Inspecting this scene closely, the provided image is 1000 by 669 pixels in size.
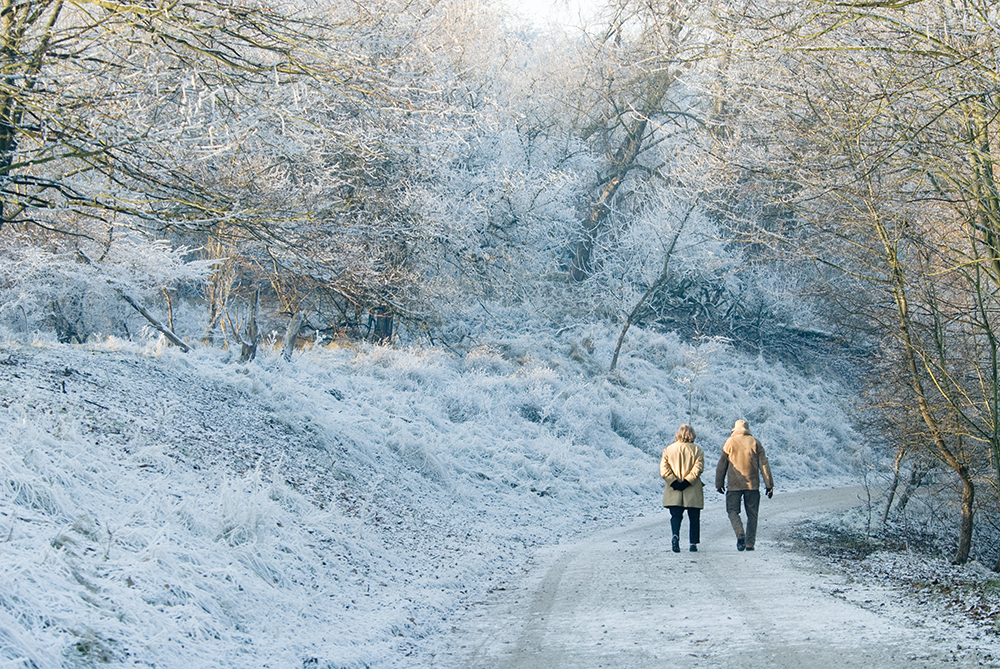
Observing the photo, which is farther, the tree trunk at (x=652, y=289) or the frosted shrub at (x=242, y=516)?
the tree trunk at (x=652, y=289)

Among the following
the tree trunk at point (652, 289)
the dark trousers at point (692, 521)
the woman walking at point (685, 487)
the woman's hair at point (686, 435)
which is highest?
the tree trunk at point (652, 289)

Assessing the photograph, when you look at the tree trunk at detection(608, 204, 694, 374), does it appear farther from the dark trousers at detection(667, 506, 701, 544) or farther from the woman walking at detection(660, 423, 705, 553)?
the dark trousers at detection(667, 506, 701, 544)

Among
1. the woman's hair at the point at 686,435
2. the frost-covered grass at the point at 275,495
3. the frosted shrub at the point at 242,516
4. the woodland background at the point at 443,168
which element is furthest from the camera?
the woman's hair at the point at 686,435

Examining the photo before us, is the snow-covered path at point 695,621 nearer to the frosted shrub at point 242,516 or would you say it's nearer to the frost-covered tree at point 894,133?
the frosted shrub at point 242,516

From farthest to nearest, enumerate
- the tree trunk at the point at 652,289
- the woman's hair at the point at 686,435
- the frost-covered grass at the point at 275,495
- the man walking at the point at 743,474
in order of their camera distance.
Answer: the tree trunk at the point at 652,289 < the woman's hair at the point at 686,435 < the man walking at the point at 743,474 < the frost-covered grass at the point at 275,495

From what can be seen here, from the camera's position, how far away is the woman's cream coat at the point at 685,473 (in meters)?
10.1

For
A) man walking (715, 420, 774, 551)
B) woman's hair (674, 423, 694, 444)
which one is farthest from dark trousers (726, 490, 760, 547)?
woman's hair (674, 423, 694, 444)

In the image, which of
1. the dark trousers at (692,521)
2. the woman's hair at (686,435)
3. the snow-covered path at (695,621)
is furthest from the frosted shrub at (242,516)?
the woman's hair at (686,435)

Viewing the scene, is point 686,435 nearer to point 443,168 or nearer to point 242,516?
point 242,516

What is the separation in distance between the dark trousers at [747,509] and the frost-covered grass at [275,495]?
263 centimetres

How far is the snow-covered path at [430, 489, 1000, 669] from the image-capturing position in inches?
201

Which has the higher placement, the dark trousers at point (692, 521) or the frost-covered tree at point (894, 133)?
the frost-covered tree at point (894, 133)

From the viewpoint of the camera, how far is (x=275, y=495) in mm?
8789

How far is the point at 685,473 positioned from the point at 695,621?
430 cm
